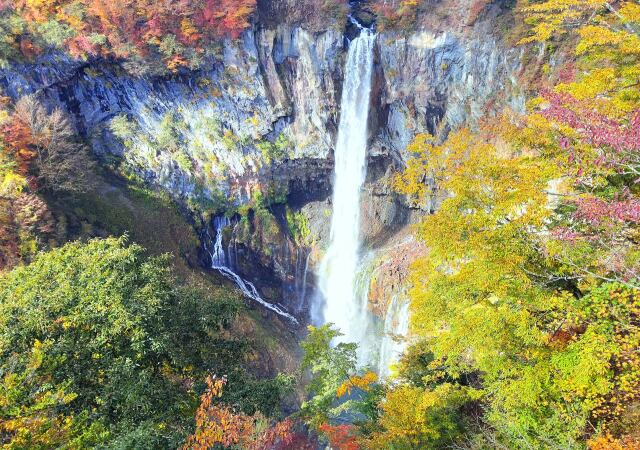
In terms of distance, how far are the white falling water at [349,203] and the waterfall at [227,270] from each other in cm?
372

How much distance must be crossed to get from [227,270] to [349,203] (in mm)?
10416

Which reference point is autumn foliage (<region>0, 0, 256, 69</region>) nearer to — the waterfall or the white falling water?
the white falling water

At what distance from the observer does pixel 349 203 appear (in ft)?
95.7

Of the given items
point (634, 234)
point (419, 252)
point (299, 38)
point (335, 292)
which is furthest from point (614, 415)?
point (299, 38)

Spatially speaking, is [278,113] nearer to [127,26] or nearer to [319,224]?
[319,224]

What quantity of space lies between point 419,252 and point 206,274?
14276mm

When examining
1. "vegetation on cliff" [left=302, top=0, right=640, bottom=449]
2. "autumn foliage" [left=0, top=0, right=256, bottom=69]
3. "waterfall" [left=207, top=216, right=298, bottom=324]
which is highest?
"autumn foliage" [left=0, top=0, right=256, bottom=69]

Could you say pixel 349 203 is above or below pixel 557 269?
below

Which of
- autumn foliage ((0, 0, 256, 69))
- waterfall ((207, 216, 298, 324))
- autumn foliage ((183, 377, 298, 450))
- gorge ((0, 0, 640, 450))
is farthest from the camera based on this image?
waterfall ((207, 216, 298, 324))

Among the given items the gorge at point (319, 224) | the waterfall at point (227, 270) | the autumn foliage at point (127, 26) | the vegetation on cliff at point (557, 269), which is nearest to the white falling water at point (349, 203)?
the gorge at point (319, 224)

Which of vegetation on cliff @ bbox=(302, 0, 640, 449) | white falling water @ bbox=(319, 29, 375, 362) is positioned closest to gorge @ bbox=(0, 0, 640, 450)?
vegetation on cliff @ bbox=(302, 0, 640, 449)

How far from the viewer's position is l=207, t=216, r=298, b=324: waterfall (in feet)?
93.2

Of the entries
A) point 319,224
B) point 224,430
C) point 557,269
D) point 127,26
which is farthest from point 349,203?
point 224,430

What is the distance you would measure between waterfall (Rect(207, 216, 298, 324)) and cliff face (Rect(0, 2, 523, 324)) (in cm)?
81
